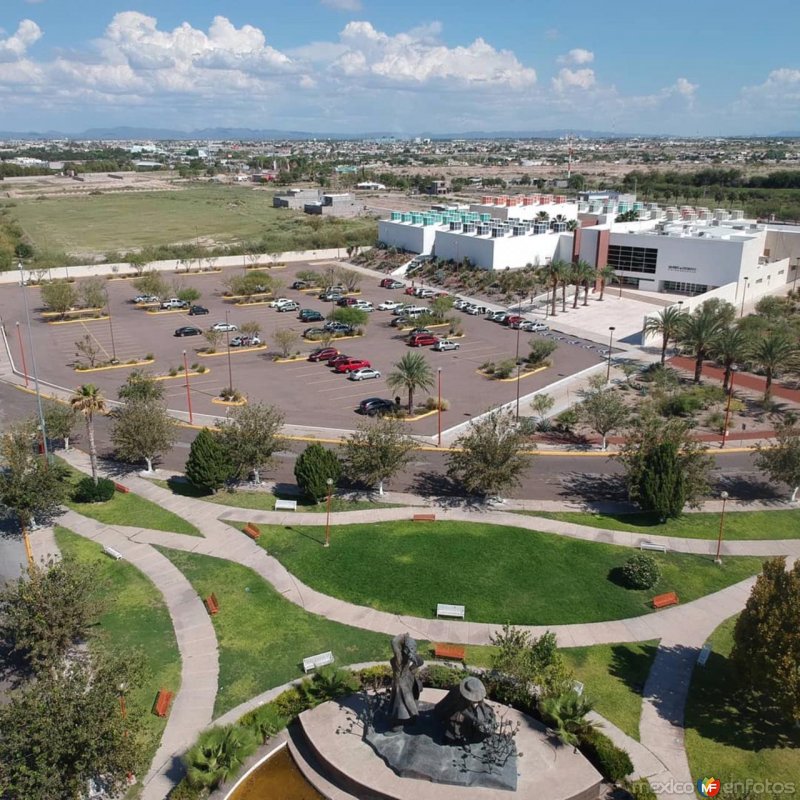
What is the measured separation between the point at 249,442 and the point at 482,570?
14.2 metres

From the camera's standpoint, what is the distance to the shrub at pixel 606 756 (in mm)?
20016

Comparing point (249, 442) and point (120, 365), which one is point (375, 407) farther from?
point (120, 365)

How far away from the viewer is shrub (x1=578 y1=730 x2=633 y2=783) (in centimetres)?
2002

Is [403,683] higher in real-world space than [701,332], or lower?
lower

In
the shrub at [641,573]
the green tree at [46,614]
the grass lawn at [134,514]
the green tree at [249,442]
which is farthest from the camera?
the green tree at [249,442]

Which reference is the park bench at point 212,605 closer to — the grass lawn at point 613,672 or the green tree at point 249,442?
the grass lawn at point 613,672

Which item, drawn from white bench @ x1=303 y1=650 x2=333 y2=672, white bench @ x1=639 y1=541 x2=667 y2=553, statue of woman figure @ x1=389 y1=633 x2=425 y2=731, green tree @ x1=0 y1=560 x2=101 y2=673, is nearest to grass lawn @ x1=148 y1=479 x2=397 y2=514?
white bench @ x1=303 y1=650 x2=333 y2=672

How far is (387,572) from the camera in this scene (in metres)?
30.3

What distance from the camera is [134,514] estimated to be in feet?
117

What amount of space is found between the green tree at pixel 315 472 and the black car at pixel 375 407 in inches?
532

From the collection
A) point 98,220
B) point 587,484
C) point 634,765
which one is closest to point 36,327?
point 587,484

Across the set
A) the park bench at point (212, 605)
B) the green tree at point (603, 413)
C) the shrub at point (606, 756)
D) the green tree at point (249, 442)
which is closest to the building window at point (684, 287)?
the green tree at point (603, 413)

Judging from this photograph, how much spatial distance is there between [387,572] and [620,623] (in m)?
9.33

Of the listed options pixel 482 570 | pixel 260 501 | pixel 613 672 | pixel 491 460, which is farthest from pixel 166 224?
pixel 613 672
